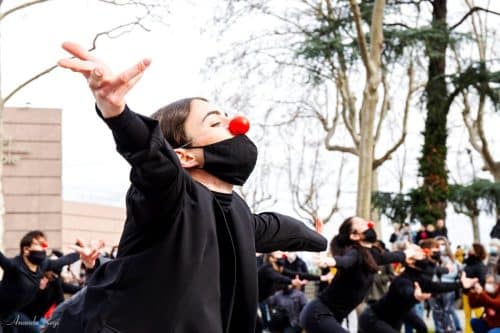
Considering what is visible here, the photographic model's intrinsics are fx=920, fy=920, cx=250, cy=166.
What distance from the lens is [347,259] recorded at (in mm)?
9641

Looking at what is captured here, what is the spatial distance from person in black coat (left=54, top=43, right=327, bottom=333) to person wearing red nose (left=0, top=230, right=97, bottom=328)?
6.65 m

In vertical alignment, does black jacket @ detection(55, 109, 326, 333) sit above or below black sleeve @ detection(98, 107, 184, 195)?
below

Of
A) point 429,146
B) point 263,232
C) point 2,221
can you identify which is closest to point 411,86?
point 429,146

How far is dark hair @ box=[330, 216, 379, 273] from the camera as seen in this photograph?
32.7 ft

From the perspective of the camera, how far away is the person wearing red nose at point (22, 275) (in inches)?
423

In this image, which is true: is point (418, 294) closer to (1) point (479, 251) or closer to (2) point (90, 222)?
(1) point (479, 251)

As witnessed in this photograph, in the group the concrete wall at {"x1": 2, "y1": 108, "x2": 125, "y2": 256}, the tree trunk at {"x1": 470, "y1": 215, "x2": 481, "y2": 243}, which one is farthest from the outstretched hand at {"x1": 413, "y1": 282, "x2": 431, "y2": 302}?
the concrete wall at {"x1": 2, "y1": 108, "x2": 125, "y2": 256}

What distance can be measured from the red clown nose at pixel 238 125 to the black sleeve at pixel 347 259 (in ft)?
17.7

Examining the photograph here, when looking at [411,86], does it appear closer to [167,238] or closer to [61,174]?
[61,174]

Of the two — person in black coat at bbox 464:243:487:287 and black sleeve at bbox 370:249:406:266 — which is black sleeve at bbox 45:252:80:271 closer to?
black sleeve at bbox 370:249:406:266

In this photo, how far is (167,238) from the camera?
12.0 feet

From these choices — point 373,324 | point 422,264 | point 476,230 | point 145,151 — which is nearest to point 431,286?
point 422,264

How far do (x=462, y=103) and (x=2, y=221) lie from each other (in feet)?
50.2

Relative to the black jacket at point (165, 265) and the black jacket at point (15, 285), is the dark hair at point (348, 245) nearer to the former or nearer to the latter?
the black jacket at point (15, 285)
